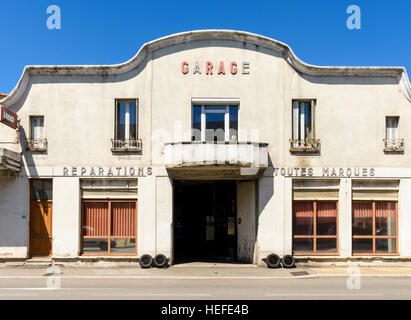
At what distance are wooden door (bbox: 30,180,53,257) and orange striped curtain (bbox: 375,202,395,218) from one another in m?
14.3

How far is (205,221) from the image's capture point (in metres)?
20.8

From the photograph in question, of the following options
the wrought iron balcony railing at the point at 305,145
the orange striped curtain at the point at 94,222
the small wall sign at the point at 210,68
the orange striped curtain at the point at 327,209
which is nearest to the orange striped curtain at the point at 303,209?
the orange striped curtain at the point at 327,209

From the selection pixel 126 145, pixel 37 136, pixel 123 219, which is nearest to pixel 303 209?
pixel 123 219

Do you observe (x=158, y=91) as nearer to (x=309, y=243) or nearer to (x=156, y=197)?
(x=156, y=197)

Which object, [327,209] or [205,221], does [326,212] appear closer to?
[327,209]

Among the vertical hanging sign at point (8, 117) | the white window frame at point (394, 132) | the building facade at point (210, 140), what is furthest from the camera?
the white window frame at point (394, 132)

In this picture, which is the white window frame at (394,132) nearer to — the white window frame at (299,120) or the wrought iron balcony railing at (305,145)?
the wrought iron balcony railing at (305,145)

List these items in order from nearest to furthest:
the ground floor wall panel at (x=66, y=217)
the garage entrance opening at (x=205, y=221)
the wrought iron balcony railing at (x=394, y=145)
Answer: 1. the ground floor wall panel at (x=66, y=217)
2. the wrought iron balcony railing at (x=394, y=145)
3. the garage entrance opening at (x=205, y=221)

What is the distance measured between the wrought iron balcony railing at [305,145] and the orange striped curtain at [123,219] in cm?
742

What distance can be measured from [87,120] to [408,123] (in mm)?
14115

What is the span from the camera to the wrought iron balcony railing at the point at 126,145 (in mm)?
16016

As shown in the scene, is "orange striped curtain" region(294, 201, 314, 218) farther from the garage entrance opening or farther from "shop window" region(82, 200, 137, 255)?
"shop window" region(82, 200, 137, 255)
